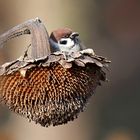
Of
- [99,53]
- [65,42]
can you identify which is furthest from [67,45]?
[99,53]

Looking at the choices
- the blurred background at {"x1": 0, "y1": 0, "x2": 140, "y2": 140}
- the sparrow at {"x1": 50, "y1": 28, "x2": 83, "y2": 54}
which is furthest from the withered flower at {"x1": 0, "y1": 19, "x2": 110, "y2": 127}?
the blurred background at {"x1": 0, "y1": 0, "x2": 140, "y2": 140}

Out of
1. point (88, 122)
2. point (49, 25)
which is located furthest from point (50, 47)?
point (88, 122)

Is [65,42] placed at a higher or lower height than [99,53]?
lower

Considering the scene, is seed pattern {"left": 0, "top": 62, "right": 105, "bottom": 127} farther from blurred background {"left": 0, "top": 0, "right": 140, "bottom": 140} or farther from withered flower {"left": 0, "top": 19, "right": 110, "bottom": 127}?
blurred background {"left": 0, "top": 0, "right": 140, "bottom": 140}

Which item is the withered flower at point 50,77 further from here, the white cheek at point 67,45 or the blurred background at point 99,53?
the blurred background at point 99,53

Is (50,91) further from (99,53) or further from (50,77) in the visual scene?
(99,53)

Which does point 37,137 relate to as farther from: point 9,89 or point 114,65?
point 9,89

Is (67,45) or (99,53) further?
(99,53)
